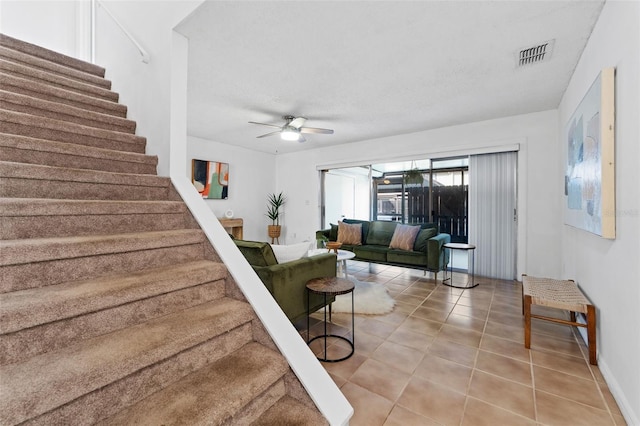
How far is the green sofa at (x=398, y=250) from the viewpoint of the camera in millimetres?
4250

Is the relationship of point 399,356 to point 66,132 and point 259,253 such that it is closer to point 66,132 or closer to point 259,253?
point 259,253

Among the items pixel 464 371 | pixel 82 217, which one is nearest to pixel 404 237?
pixel 464 371

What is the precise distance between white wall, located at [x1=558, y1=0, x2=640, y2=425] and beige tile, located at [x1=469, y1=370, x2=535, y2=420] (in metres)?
0.46

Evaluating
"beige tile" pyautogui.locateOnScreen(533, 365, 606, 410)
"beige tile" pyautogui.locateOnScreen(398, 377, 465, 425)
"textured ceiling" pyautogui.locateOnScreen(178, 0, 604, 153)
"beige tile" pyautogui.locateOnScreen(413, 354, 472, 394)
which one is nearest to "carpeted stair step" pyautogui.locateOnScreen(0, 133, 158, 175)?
"textured ceiling" pyautogui.locateOnScreen(178, 0, 604, 153)

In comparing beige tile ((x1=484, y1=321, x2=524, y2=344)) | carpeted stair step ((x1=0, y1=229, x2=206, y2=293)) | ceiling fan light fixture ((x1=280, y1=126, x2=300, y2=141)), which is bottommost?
beige tile ((x1=484, y1=321, x2=524, y2=344))

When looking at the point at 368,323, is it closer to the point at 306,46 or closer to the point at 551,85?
the point at 306,46

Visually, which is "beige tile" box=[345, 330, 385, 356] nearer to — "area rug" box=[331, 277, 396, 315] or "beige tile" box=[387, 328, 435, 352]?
"beige tile" box=[387, 328, 435, 352]

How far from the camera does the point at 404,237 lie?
476 cm

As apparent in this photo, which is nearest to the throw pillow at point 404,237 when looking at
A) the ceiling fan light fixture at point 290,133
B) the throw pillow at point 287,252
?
the ceiling fan light fixture at point 290,133

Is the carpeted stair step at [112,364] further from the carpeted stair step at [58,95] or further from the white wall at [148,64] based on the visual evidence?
the carpeted stair step at [58,95]

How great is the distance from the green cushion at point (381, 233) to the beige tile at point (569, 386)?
3.28 m

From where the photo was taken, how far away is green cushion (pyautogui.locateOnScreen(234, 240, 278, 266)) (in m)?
2.38

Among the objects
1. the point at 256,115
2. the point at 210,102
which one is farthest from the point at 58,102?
the point at 256,115

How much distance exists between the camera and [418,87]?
3338 mm
